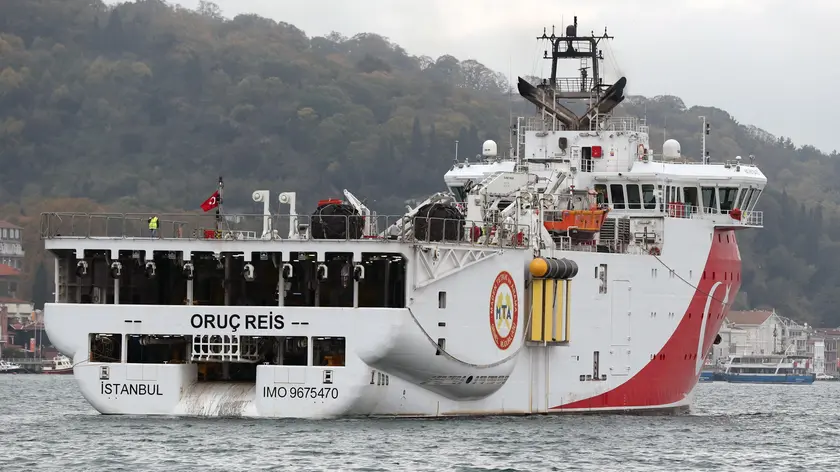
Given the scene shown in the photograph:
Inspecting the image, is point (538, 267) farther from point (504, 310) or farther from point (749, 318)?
point (749, 318)

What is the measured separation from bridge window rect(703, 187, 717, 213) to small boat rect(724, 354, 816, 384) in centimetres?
7729

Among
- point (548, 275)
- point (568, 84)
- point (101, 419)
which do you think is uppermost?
point (568, 84)

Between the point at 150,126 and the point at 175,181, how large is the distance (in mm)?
17587

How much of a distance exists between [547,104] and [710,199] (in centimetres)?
559

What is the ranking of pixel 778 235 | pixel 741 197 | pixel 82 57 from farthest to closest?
1. pixel 778 235
2. pixel 82 57
3. pixel 741 197

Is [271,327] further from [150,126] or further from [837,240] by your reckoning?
[837,240]

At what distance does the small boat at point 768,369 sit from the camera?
12606 cm

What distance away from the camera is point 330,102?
13012 cm

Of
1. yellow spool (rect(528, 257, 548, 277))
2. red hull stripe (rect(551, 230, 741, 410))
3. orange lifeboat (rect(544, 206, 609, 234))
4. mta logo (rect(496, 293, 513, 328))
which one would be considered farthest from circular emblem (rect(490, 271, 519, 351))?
red hull stripe (rect(551, 230, 741, 410))

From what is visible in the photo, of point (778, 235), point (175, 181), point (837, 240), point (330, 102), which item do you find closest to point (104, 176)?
point (175, 181)

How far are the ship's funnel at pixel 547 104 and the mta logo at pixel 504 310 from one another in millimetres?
11918

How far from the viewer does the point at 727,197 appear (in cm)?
5038

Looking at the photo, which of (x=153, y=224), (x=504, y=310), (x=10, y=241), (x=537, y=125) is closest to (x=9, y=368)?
(x=10, y=241)

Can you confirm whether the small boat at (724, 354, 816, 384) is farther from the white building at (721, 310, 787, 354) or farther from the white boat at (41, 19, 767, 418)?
the white boat at (41, 19, 767, 418)
